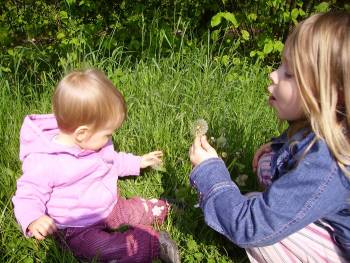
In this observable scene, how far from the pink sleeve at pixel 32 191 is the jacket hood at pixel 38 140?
0.05 metres

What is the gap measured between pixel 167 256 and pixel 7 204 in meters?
0.86

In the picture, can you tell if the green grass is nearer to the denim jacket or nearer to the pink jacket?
the pink jacket

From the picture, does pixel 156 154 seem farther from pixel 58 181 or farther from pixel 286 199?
pixel 286 199

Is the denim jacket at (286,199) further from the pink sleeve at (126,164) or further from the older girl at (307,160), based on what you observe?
the pink sleeve at (126,164)

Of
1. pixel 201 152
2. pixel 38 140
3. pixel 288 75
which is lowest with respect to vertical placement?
pixel 38 140

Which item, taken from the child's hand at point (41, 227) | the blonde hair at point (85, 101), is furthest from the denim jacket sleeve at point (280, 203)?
the child's hand at point (41, 227)

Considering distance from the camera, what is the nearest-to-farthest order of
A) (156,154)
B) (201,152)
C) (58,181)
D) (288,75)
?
(288,75)
(201,152)
(58,181)
(156,154)

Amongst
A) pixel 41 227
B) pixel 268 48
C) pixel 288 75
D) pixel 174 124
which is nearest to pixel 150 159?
pixel 174 124

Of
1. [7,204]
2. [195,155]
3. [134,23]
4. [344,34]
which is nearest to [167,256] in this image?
[195,155]

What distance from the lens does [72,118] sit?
212 cm

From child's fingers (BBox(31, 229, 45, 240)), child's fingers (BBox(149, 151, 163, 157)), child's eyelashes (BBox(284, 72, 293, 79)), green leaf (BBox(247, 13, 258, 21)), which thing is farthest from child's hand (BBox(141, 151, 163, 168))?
green leaf (BBox(247, 13, 258, 21))

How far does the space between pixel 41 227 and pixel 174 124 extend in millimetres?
1149

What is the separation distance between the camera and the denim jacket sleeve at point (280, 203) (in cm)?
150

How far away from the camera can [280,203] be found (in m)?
1.55
